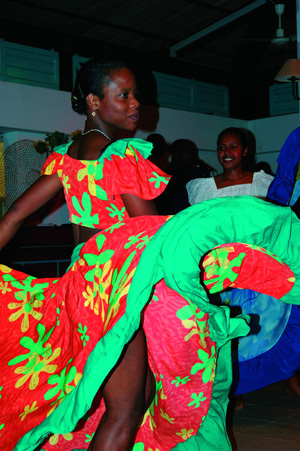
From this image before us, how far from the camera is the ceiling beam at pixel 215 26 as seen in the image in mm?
7422

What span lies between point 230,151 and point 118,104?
5.91 ft

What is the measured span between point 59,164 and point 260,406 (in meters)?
1.77

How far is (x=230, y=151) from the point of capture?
3.28 meters

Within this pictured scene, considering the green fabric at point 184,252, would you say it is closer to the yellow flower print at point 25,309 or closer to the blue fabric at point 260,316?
the yellow flower print at point 25,309

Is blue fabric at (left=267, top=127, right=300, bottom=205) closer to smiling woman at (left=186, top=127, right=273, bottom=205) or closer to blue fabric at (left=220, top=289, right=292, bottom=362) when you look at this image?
blue fabric at (left=220, top=289, right=292, bottom=362)

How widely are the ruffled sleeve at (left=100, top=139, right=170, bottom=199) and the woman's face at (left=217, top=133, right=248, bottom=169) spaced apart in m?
1.84

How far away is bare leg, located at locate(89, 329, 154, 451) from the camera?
122cm

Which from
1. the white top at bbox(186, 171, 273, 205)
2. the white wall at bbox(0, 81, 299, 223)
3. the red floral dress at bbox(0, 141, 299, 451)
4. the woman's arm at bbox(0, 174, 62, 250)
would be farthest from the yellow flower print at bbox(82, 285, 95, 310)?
the white wall at bbox(0, 81, 299, 223)

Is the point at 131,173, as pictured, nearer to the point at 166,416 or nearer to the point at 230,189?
the point at 166,416

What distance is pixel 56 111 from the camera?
6031mm

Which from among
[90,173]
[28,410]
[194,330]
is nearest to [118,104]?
[90,173]

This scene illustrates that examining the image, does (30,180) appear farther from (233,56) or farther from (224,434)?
(233,56)

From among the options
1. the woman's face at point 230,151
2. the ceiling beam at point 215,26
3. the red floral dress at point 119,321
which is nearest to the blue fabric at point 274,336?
the red floral dress at point 119,321

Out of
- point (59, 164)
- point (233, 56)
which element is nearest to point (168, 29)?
point (233, 56)
